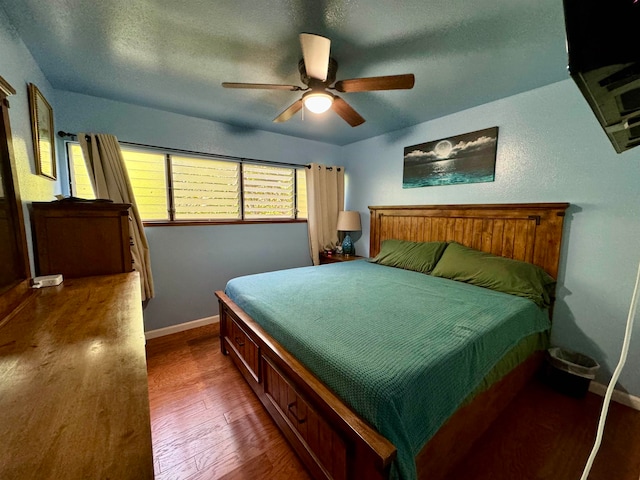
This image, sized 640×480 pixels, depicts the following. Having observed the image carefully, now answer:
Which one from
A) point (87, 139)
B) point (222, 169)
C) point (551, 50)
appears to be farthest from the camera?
point (222, 169)

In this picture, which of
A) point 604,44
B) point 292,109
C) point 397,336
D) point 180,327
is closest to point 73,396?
point 397,336

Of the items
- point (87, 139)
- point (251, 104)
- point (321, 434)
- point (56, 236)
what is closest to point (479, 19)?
point (251, 104)

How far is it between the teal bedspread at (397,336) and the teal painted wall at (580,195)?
0.37 m

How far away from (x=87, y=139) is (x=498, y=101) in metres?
3.78

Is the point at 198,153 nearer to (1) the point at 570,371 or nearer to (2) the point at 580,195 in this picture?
(2) the point at 580,195

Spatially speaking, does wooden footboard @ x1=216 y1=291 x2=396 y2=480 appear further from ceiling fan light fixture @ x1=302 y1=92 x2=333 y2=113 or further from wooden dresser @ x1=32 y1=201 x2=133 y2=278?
ceiling fan light fixture @ x1=302 y1=92 x2=333 y2=113

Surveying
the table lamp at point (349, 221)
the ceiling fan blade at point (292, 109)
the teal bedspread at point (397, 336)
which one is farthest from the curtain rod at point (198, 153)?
the teal bedspread at point (397, 336)

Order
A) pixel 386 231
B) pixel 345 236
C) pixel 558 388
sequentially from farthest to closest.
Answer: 1. pixel 345 236
2. pixel 386 231
3. pixel 558 388

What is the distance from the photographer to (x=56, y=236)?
1692 millimetres

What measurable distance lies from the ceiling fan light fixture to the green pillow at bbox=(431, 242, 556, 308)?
1819mm

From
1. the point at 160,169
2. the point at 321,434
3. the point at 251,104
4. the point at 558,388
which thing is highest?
the point at 251,104

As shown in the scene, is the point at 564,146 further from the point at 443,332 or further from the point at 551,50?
the point at 443,332

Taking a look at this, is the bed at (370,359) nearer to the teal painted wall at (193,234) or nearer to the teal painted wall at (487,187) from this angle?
the teal painted wall at (487,187)

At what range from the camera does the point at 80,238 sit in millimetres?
1777
